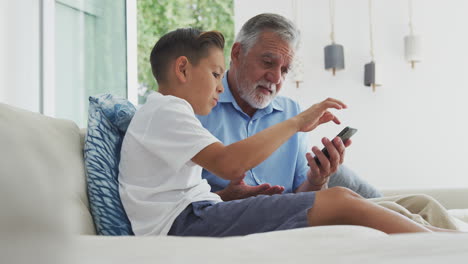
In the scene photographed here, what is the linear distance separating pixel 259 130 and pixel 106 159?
81 centimetres

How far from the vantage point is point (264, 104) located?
218 centimetres

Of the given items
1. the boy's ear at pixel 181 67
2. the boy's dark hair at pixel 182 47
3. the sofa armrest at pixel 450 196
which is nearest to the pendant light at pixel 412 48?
the sofa armrest at pixel 450 196

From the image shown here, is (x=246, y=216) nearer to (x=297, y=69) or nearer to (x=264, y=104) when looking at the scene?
(x=264, y=104)

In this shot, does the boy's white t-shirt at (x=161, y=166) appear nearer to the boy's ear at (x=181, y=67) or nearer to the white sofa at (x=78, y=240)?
the boy's ear at (x=181, y=67)

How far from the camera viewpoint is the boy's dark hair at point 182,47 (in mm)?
1682

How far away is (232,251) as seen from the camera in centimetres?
63

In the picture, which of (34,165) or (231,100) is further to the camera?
(231,100)

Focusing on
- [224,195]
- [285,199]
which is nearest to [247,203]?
[285,199]

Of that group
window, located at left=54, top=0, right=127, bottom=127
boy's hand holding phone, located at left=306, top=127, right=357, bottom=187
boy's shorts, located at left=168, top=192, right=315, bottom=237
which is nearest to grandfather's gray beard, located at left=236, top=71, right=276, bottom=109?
boy's hand holding phone, located at left=306, top=127, right=357, bottom=187

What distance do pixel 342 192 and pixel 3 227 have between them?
102 cm

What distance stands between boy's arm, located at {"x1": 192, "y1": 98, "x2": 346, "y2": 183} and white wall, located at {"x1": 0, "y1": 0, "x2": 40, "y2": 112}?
8.26 ft

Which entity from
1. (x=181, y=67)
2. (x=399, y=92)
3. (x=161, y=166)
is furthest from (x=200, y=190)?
(x=399, y=92)

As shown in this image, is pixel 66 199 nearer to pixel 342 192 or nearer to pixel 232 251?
pixel 232 251

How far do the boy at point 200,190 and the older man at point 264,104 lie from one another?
55cm
